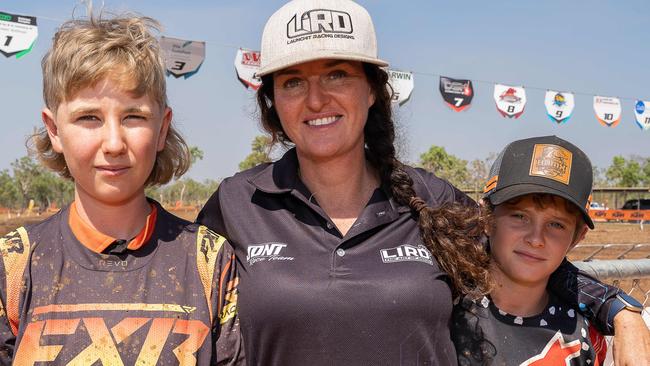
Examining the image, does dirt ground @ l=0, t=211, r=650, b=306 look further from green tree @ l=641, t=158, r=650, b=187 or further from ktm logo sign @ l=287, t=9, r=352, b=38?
green tree @ l=641, t=158, r=650, b=187

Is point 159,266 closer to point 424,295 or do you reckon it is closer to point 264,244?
point 264,244

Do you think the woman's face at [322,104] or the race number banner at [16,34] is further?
the race number banner at [16,34]

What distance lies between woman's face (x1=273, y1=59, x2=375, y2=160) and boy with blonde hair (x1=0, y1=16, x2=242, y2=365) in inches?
21.1

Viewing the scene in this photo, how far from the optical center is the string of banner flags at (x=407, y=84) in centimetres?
1333

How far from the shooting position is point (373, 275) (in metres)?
2.37

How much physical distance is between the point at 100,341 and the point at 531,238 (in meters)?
1.70

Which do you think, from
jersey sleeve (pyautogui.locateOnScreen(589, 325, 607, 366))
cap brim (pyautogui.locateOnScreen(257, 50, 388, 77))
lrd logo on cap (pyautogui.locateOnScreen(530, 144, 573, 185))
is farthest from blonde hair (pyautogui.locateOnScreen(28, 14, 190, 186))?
jersey sleeve (pyautogui.locateOnScreen(589, 325, 607, 366))

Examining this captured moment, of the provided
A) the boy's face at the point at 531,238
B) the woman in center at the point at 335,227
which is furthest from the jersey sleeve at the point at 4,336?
the boy's face at the point at 531,238

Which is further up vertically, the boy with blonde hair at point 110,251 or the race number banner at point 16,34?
the race number banner at point 16,34

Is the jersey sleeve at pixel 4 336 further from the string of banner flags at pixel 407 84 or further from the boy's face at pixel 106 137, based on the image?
the string of banner flags at pixel 407 84

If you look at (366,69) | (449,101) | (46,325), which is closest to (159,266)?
(46,325)

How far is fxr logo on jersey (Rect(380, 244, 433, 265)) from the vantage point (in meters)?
2.45

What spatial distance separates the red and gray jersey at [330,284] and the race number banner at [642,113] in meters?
25.0

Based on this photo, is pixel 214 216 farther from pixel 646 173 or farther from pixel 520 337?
pixel 646 173
